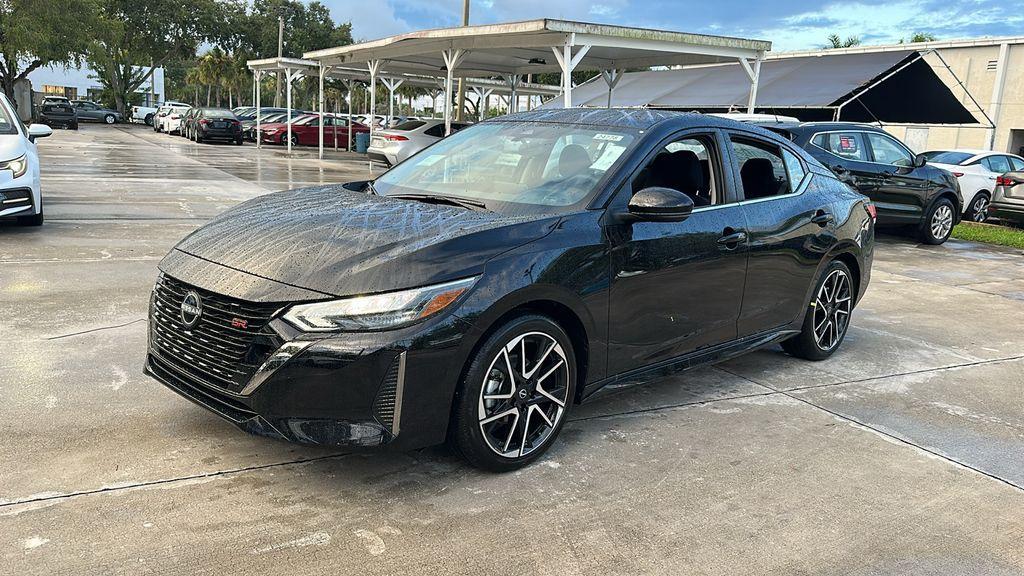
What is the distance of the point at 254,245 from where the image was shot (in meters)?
3.49

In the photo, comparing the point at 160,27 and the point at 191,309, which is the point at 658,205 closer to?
the point at 191,309

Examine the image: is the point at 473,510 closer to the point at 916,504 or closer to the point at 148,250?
the point at 916,504

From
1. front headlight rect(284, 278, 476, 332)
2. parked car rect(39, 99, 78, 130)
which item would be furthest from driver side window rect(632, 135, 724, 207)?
parked car rect(39, 99, 78, 130)

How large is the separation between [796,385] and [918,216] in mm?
8316

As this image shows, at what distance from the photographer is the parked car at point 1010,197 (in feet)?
45.9

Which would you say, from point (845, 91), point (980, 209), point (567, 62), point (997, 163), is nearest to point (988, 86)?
point (845, 91)

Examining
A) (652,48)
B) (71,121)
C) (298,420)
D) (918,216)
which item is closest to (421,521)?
(298,420)

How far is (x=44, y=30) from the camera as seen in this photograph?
37250 millimetres

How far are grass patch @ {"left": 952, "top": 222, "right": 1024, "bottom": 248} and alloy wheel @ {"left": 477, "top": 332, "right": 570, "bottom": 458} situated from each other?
39.8ft

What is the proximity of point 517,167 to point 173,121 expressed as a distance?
131 ft

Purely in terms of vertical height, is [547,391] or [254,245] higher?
[254,245]

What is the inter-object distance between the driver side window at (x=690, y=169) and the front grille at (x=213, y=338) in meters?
2.25

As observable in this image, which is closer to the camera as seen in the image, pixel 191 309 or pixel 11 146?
pixel 191 309

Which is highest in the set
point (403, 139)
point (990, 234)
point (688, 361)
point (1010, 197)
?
point (403, 139)
